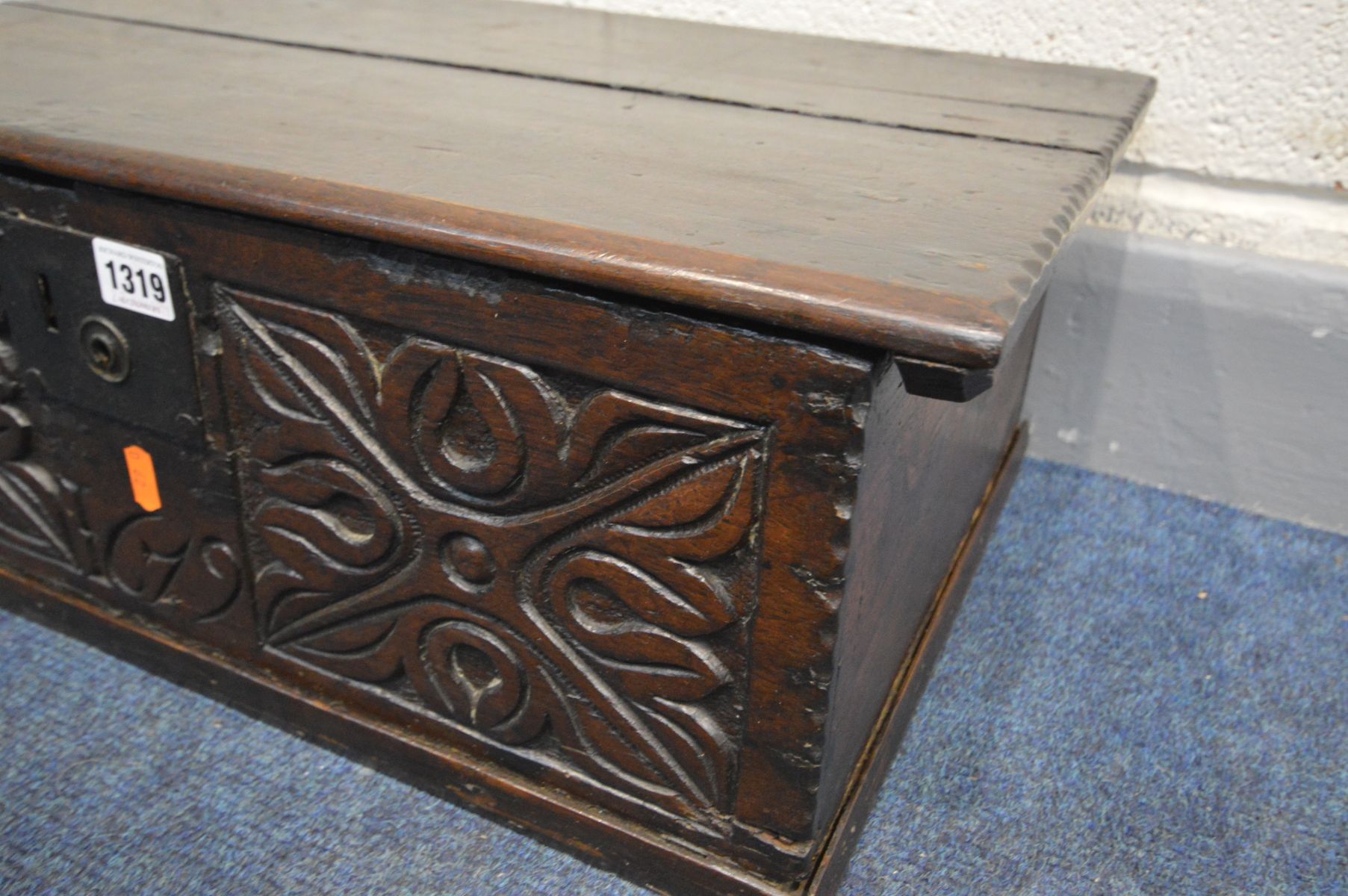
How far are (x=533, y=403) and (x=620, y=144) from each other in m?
0.27

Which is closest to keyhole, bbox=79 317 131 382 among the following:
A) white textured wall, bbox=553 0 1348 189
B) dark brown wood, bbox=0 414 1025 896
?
dark brown wood, bbox=0 414 1025 896

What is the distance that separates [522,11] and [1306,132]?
3.23 feet

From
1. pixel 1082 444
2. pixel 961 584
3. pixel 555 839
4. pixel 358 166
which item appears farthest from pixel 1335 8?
pixel 555 839

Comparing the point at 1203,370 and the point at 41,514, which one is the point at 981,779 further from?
the point at 41,514

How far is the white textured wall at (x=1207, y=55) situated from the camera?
4.26ft

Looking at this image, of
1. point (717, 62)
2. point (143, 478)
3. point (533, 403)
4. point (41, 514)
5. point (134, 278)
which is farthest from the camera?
point (717, 62)

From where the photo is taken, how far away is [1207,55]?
134cm

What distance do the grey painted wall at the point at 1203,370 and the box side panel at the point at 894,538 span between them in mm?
336

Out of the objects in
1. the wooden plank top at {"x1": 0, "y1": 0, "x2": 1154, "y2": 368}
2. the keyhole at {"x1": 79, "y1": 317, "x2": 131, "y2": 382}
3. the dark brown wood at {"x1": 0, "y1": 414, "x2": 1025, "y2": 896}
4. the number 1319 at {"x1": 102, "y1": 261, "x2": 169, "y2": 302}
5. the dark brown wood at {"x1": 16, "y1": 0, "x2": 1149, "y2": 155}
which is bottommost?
the dark brown wood at {"x1": 0, "y1": 414, "x2": 1025, "y2": 896}

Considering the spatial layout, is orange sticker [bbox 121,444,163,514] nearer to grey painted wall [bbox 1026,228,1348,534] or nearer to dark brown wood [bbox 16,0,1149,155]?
dark brown wood [bbox 16,0,1149,155]

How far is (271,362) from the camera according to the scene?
35.3 inches

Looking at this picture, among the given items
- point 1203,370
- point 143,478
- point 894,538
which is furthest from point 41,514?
Result: point 1203,370

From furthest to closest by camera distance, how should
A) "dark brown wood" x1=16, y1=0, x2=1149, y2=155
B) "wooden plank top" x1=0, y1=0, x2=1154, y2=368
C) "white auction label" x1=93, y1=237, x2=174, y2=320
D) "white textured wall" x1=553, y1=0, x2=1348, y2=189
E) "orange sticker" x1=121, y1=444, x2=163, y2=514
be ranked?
1. "white textured wall" x1=553, y1=0, x2=1348, y2=189
2. "dark brown wood" x1=16, y1=0, x2=1149, y2=155
3. "orange sticker" x1=121, y1=444, x2=163, y2=514
4. "white auction label" x1=93, y1=237, x2=174, y2=320
5. "wooden plank top" x1=0, y1=0, x2=1154, y2=368

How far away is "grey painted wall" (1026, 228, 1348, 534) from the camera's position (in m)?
1.37
